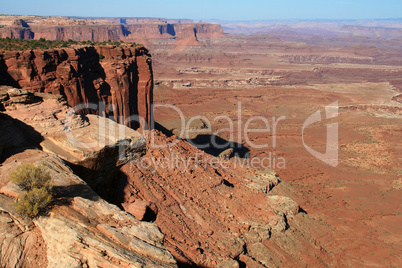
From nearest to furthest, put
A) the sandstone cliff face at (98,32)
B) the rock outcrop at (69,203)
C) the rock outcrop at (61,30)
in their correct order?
the rock outcrop at (69,203) < the rock outcrop at (61,30) < the sandstone cliff face at (98,32)

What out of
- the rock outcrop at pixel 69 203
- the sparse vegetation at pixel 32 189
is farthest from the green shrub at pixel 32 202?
the rock outcrop at pixel 69 203

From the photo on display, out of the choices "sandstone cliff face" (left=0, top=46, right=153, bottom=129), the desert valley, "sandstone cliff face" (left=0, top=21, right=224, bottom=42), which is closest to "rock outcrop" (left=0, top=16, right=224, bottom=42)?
"sandstone cliff face" (left=0, top=21, right=224, bottom=42)

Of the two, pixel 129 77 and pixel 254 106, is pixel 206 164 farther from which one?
pixel 254 106

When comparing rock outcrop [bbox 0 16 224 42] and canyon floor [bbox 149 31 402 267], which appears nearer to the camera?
canyon floor [bbox 149 31 402 267]

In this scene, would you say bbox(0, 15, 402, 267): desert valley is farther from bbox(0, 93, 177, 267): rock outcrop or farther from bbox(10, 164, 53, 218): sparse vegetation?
bbox(10, 164, 53, 218): sparse vegetation

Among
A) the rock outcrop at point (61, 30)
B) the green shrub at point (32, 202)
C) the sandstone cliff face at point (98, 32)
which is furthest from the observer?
the sandstone cliff face at point (98, 32)

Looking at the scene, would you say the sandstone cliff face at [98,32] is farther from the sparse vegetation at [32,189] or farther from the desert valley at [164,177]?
the sparse vegetation at [32,189]
